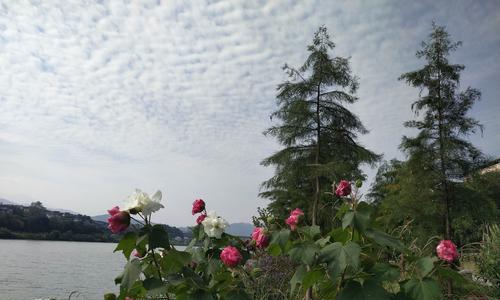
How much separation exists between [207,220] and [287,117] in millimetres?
11580

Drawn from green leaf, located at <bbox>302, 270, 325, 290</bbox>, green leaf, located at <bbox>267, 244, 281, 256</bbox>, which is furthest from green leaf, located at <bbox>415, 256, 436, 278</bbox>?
green leaf, located at <bbox>267, 244, 281, 256</bbox>

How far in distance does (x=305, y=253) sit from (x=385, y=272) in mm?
356

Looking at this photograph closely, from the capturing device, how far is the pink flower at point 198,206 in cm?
264

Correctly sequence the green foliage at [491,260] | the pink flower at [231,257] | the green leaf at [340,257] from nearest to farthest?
the green leaf at [340,257], the pink flower at [231,257], the green foliage at [491,260]

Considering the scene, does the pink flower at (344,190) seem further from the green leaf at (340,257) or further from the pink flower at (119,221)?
the pink flower at (119,221)

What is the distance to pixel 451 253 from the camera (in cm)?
189

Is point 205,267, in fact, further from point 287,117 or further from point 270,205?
point 270,205

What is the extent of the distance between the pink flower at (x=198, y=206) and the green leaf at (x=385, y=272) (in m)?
1.18

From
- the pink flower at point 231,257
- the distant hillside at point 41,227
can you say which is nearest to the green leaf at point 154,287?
the pink flower at point 231,257

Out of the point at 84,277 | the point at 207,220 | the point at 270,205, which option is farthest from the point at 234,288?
the point at 84,277

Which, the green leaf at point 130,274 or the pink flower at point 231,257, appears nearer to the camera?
the green leaf at point 130,274

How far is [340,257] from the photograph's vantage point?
172cm

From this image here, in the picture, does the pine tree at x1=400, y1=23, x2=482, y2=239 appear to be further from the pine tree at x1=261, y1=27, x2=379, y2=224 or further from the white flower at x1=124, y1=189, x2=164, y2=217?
the white flower at x1=124, y1=189, x2=164, y2=217

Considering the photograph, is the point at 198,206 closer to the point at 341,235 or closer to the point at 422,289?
the point at 341,235
